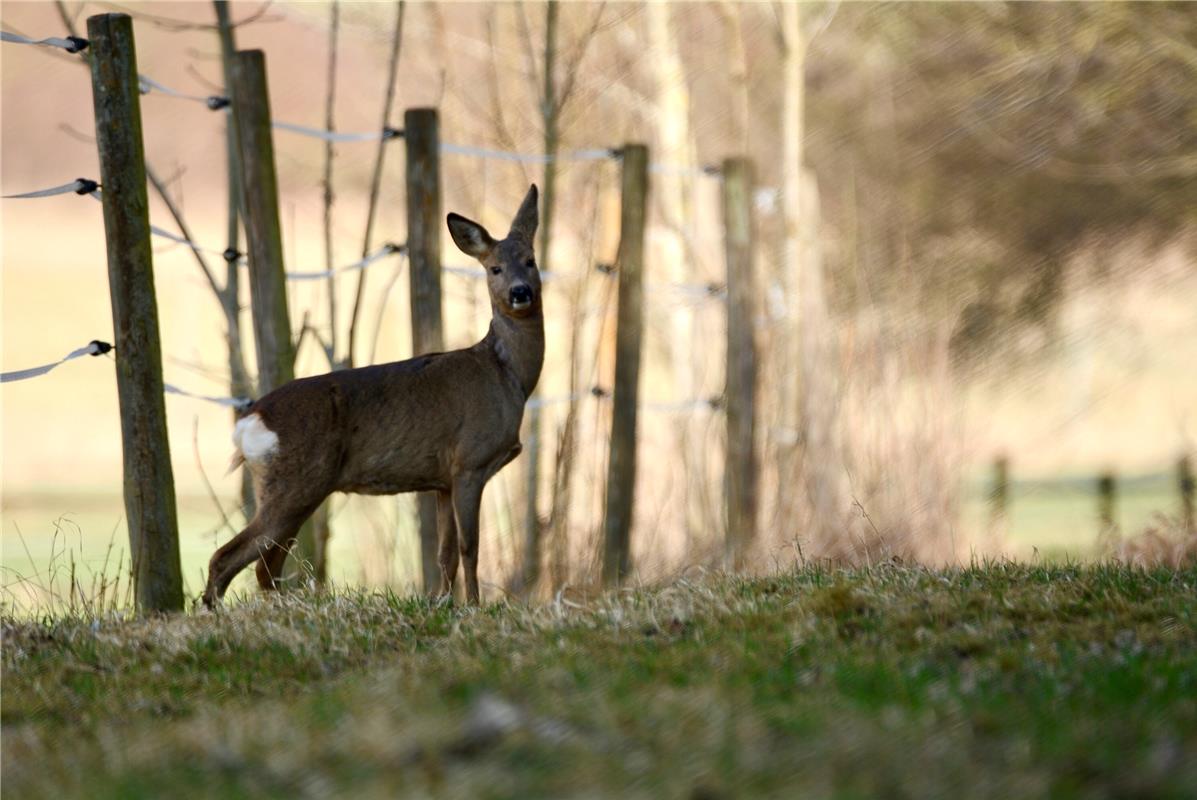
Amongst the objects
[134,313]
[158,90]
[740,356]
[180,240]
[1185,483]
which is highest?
[158,90]

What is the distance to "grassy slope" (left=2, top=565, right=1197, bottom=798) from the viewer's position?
10.1ft

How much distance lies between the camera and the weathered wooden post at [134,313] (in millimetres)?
6137

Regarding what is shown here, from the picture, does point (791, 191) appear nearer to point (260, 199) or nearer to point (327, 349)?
point (327, 349)

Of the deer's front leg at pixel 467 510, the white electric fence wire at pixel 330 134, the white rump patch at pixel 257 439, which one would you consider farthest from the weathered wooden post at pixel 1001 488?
the white rump patch at pixel 257 439

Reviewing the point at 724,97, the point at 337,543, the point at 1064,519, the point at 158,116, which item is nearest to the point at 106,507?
the point at 337,543

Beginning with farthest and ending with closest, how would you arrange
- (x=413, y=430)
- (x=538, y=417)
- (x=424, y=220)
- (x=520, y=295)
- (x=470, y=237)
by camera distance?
(x=538, y=417)
(x=424, y=220)
(x=470, y=237)
(x=520, y=295)
(x=413, y=430)

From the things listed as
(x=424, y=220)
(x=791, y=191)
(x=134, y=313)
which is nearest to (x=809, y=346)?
(x=791, y=191)

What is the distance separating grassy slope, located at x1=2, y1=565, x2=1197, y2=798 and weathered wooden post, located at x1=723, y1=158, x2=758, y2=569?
3824 millimetres

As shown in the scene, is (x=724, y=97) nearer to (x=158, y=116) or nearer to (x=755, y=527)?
(x=755, y=527)

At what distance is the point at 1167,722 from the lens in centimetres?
345

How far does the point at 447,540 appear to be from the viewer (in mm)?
6707

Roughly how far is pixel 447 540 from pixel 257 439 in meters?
0.91

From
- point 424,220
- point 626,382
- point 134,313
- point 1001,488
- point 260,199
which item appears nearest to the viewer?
point 134,313

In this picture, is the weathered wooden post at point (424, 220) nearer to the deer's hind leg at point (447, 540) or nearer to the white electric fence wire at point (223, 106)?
the white electric fence wire at point (223, 106)
